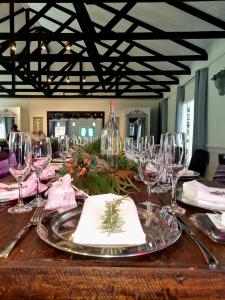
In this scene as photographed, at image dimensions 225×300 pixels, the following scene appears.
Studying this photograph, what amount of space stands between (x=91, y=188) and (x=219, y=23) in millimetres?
3588

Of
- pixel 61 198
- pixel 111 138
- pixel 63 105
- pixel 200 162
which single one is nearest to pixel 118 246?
pixel 61 198

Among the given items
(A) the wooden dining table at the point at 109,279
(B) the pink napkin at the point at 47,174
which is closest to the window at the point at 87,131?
(B) the pink napkin at the point at 47,174

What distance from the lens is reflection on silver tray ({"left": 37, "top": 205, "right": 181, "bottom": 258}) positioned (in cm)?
57

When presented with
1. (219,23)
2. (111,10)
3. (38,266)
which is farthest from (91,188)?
(111,10)

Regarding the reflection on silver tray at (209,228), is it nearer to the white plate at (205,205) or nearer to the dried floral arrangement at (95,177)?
the white plate at (205,205)

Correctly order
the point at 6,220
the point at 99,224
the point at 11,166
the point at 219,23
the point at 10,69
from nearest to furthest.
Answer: the point at 99,224 < the point at 6,220 < the point at 11,166 < the point at 219,23 < the point at 10,69

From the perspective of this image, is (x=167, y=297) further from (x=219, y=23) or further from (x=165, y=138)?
(x=219, y=23)

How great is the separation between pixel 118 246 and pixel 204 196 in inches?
21.3

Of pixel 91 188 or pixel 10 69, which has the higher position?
pixel 10 69

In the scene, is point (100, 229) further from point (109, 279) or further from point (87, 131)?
point (87, 131)

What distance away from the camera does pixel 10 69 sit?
22.6ft

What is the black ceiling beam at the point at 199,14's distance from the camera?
369 cm

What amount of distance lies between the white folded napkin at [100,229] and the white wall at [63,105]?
9067 millimetres

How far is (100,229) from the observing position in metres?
0.67
